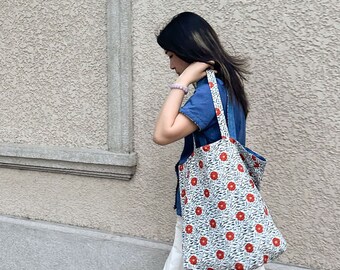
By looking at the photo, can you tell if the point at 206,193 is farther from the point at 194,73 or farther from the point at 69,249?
the point at 69,249

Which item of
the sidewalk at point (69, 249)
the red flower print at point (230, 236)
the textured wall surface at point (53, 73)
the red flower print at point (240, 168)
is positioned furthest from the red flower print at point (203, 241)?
the textured wall surface at point (53, 73)

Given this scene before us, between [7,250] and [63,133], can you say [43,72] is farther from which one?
[7,250]

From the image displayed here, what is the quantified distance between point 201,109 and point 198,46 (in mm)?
295

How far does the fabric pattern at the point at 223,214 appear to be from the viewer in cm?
176

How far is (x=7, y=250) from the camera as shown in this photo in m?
A: 3.48

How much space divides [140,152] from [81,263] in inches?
38.9

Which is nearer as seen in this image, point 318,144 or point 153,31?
point 318,144

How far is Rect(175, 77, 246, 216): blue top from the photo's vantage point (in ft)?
6.00

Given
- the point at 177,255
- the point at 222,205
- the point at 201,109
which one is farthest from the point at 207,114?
the point at 177,255

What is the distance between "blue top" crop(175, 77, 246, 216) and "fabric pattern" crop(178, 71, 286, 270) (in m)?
0.04

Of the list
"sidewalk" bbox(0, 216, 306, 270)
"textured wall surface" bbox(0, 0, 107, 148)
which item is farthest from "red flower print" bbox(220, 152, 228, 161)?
"textured wall surface" bbox(0, 0, 107, 148)

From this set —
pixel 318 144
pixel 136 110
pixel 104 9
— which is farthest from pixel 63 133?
pixel 318 144

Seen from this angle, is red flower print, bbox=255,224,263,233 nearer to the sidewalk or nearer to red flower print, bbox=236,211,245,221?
red flower print, bbox=236,211,245,221

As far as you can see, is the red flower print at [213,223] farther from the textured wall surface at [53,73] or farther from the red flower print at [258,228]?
the textured wall surface at [53,73]
